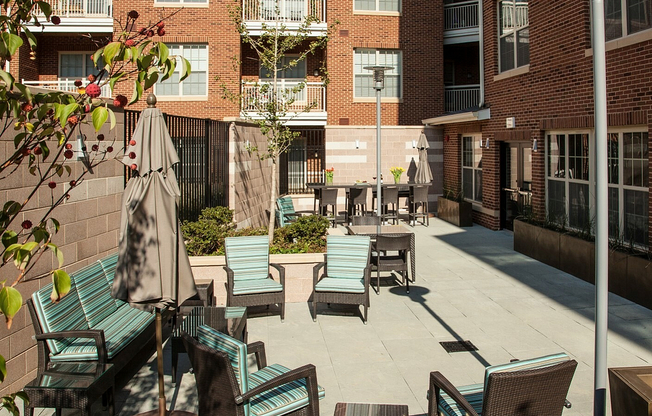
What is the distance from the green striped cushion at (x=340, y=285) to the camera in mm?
8751

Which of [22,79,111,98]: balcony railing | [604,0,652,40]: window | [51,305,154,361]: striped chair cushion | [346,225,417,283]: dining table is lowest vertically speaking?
[51,305,154,361]: striped chair cushion

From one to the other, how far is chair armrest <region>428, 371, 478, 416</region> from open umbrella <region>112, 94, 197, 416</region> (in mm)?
2123

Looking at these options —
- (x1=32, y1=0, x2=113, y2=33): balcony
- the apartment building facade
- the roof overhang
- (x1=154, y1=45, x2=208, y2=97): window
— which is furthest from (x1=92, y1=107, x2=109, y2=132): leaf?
(x1=32, y1=0, x2=113, y2=33): balcony

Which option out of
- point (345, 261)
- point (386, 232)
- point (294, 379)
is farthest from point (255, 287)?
point (294, 379)

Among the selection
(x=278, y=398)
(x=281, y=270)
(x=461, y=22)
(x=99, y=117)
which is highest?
(x=461, y=22)

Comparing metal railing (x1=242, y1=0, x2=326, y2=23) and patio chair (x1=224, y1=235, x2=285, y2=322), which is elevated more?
metal railing (x1=242, y1=0, x2=326, y2=23)

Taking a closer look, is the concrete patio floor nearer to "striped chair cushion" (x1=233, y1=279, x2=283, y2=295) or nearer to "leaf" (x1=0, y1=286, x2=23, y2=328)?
"striped chair cushion" (x1=233, y1=279, x2=283, y2=295)

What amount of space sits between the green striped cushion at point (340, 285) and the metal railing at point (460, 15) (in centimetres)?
1818

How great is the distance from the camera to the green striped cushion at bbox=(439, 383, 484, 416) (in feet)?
15.9

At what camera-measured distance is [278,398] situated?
516 centimetres

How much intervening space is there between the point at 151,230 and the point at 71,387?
145 cm

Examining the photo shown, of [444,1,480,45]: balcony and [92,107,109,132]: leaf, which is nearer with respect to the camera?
[92,107,109,132]: leaf

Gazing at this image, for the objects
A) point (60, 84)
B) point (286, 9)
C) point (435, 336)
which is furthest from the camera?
point (286, 9)

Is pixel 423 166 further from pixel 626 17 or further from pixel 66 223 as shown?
pixel 66 223
